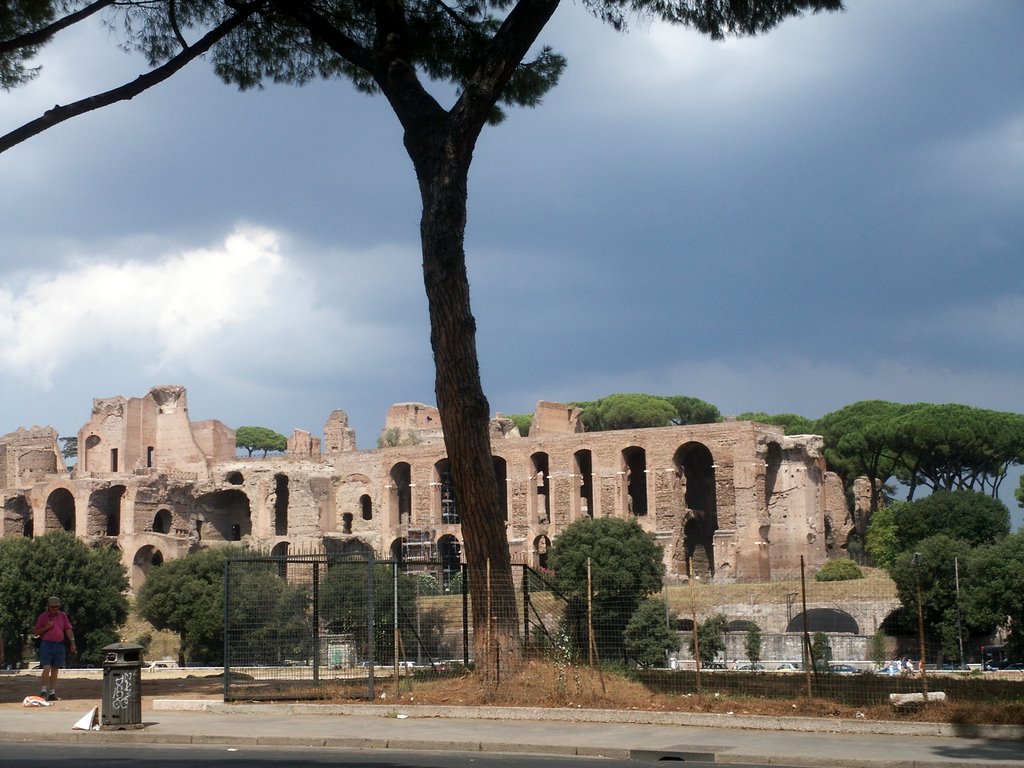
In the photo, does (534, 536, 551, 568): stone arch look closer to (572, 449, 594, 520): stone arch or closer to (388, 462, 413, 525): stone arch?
(572, 449, 594, 520): stone arch

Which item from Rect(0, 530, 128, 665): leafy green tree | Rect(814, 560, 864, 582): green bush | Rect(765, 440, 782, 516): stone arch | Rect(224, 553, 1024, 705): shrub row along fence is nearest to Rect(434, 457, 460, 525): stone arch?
Rect(765, 440, 782, 516): stone arch

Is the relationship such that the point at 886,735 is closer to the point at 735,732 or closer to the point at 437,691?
the point at 735,732

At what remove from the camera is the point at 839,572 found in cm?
3881

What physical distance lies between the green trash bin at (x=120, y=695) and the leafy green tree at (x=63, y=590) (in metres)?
22.2

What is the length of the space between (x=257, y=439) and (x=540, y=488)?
3332cm

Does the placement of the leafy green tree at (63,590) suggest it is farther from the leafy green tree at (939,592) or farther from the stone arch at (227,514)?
the stone arch at (227,514)

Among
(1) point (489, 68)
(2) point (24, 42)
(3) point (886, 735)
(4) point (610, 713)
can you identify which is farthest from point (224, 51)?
(3) point (886, 735)

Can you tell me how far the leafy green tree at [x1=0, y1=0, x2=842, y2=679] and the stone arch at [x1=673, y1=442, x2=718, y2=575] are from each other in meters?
32.9

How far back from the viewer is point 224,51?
15.0 m

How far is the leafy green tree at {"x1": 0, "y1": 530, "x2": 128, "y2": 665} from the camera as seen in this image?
3195 centimetres

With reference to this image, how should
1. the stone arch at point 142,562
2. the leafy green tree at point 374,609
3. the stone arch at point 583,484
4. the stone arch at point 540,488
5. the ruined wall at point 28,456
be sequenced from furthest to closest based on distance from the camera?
the ruined wall at point 28,456 → the stone arch at point 540,488 → the stone arch at point 142,562 → the stone arch at point 583,484 → the leafy green tree at point 374,609

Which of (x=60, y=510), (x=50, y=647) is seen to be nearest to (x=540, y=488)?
(x=60, y=510)

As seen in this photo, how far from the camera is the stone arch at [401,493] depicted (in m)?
52.5

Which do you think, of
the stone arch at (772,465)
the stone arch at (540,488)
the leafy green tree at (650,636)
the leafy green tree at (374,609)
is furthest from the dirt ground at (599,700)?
the stone arch at (540,488)
